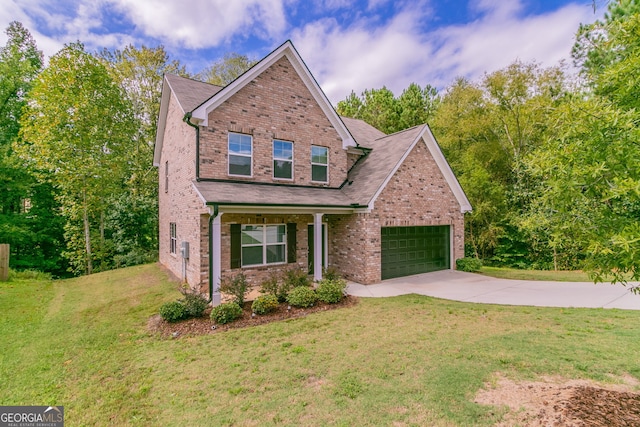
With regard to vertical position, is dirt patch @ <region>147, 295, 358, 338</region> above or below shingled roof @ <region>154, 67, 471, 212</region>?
below

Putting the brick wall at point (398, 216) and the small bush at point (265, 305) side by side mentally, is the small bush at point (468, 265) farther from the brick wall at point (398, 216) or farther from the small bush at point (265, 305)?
the small bush at point (265, 305)

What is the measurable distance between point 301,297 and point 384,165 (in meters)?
6.72

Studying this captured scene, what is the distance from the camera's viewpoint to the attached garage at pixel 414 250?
12.5 m

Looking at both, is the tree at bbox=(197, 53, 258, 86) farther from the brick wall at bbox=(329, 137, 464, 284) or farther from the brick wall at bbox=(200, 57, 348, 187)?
the brick wall at bbox=(329, 137, 464, 284)

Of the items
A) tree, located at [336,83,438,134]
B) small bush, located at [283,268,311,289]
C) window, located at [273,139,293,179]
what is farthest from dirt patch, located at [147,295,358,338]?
tree, located at [336,83,438,134]

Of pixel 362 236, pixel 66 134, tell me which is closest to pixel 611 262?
pixel 362 236

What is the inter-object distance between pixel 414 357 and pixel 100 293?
38.5ft

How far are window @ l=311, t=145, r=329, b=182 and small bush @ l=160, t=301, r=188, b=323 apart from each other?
7026mm

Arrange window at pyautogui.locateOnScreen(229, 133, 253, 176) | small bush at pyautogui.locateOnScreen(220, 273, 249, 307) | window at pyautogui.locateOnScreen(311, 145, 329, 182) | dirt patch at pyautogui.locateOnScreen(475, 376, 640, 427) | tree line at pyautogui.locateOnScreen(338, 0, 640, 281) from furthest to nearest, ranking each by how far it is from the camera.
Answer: window at pyautogui.locateOnScreen(311, 145, 329, 182)
window at pyautogui.locateOnScreen(229, 133, 253, 176)
small bush at pyautogui.locateOnScreen(220, 273, 249, 307)
dirt patch at pyautogui.locateOnScreen(475, 376, 640, 427)
tree line at pyautogui.locateOnScreen(338, 0, 640, 281)

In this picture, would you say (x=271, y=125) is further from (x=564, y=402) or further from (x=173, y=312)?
(x=564, y=402)

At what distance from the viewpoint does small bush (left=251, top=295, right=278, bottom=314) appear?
7.97m

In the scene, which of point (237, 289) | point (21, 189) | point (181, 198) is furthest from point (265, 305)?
point (21, 189)

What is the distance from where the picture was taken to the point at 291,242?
11.6 meters

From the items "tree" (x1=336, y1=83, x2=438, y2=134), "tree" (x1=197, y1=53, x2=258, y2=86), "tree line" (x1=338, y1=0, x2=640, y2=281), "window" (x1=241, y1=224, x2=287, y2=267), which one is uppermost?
"tree" (x1=197, y1=53, x2=258, y2=86)
